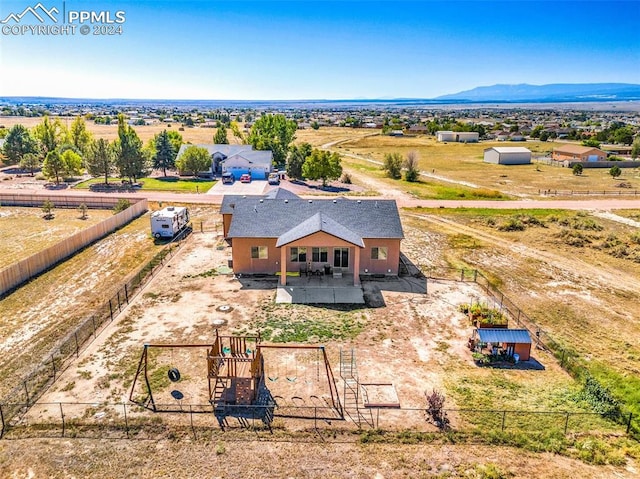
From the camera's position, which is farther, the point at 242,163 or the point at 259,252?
the point at 242,163

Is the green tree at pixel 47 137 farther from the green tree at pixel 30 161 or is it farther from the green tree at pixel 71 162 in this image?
the green tree at pixel 71 162

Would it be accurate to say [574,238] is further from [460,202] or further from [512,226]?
[460,202]

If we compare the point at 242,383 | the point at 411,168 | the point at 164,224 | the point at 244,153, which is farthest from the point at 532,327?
the point at 244,153

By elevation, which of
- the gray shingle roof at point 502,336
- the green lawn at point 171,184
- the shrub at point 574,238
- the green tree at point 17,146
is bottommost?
the gray shingle roof at point 502,336

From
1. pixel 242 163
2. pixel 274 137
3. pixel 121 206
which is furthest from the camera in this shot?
pixel 274 137

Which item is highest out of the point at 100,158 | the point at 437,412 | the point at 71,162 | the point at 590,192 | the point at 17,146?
the point at 17,146

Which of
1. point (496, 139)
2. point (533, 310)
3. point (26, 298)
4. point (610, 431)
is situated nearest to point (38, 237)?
point (26, 298)

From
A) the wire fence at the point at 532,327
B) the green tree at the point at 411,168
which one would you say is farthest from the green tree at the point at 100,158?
the wire fence at the point at 532,327
